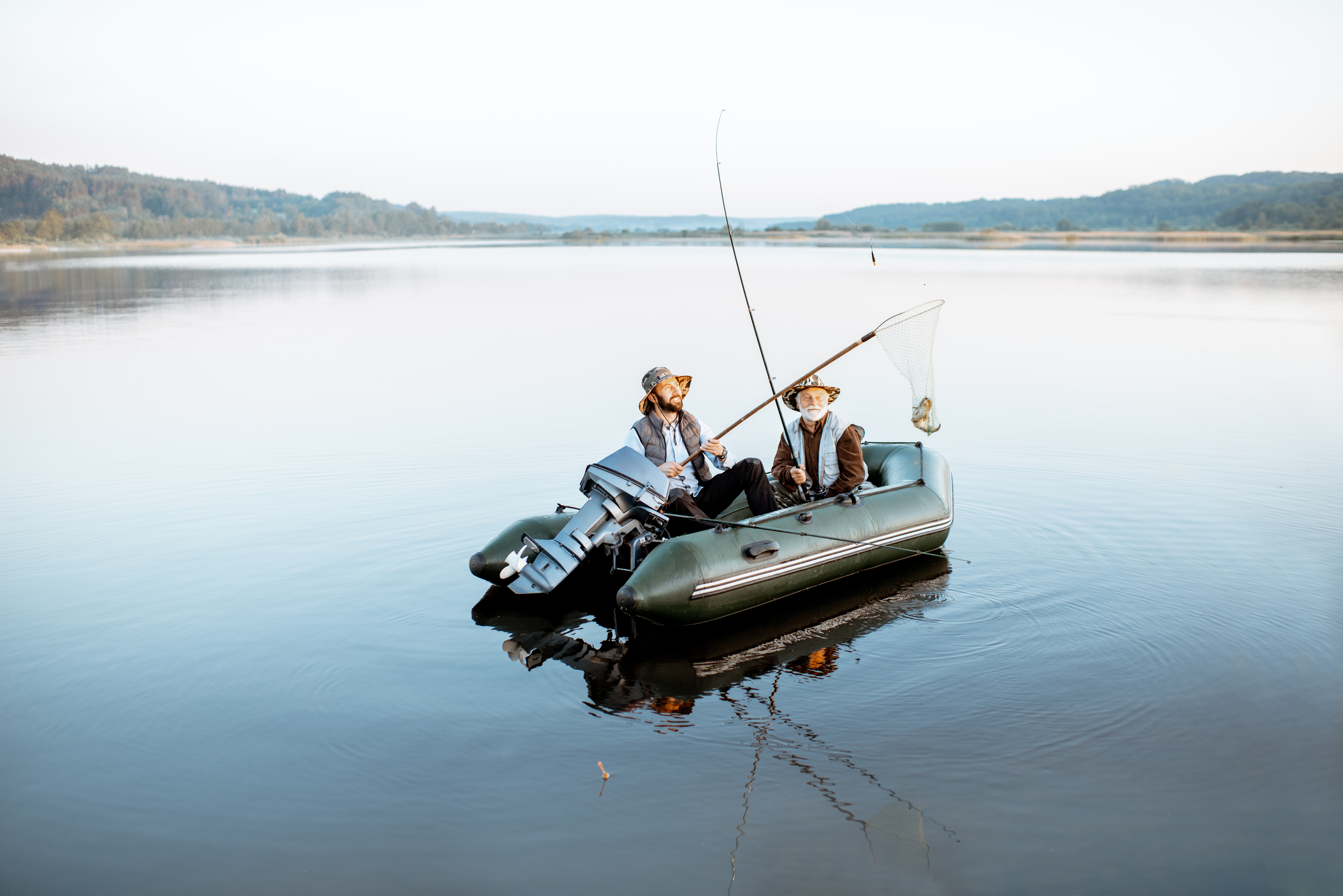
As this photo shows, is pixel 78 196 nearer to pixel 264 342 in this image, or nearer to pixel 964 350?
pixel 264 342

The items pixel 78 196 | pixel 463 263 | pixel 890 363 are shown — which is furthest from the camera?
pixel 78 196

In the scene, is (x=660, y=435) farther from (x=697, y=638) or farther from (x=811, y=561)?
(x=697, y=638)

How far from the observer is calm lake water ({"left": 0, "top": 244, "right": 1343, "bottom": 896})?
3.77m

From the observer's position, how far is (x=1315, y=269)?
3784cm

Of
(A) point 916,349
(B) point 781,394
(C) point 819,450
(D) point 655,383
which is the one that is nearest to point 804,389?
(B) point 781,394

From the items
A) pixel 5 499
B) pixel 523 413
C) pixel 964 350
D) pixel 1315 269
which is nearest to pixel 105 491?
pixel 5 499

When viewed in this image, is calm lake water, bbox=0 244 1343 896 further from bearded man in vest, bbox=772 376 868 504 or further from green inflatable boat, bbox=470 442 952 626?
bearded man in vest, bbox=772 376 868 504

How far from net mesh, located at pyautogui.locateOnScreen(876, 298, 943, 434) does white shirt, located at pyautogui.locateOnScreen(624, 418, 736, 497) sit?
1.31m

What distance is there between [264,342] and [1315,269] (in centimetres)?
3659

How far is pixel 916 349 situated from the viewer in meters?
6.73

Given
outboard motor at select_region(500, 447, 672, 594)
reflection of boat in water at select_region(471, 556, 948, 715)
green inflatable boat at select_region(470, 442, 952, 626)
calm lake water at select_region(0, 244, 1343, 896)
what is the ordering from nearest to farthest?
1. calm lake water at select_region(0, 244, 1343, 896)
2. reflection of boat in water at select_region(471, 556, 948, 715)
3. green inflatable boat at select_region(470, 442, 952, 626)
4. outboard motor at select_region(500, 447, 672, 594)

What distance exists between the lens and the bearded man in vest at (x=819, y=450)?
22.7 ft

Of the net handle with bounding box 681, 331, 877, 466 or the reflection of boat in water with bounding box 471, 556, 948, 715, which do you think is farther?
the net handle with bounding box 681, 331, 877, 466

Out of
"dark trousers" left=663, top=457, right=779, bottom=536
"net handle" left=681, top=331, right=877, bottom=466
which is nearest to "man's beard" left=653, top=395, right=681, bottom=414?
"net handle" left=681, top=331, right=877, bottom=466
